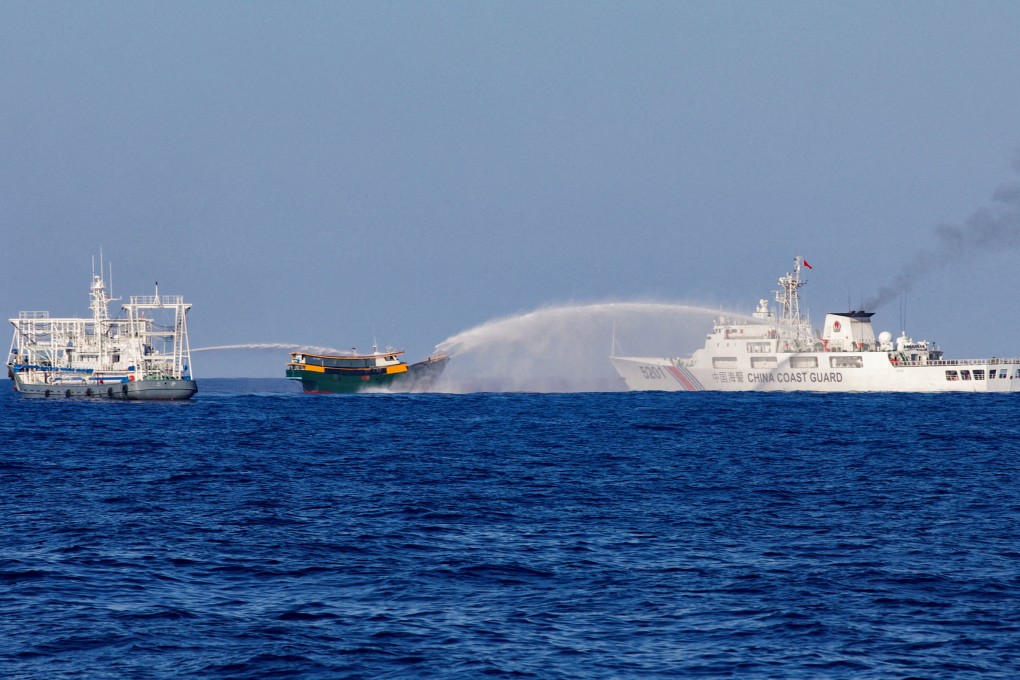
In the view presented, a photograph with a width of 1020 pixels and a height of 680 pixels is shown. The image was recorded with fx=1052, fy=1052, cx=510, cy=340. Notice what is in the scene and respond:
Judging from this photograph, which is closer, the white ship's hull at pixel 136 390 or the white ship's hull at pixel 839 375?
the white ship's hull at pixel 136 390

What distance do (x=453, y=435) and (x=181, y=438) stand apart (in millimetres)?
16635

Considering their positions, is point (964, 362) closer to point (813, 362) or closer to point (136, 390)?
point (813, 362)

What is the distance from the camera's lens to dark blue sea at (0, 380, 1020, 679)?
18.2m

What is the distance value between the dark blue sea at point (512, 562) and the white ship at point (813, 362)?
66.9 metres

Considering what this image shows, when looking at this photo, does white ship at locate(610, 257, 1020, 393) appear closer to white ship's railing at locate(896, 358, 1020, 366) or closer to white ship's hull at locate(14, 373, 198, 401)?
white ship's railing at locate(896, 358, 1020, 366)

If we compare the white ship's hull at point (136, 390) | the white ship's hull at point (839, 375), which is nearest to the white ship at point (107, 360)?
the white ship's hull at point (136, 390)

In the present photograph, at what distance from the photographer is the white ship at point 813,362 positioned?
119875 millimetres

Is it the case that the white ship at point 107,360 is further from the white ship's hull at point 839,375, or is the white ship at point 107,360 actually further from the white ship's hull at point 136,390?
the white ship's hull at point 839,375

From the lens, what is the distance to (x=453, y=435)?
67000 mm

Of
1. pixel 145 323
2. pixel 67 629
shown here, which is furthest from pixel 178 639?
pixel 145 323

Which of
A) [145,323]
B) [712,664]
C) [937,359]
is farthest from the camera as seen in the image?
[937,359]

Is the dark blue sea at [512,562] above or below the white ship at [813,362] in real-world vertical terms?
below

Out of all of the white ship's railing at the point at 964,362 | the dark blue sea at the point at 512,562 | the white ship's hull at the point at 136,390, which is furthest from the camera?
the white ship's railing at the point at 964,362

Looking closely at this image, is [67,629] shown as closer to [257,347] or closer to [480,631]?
[480,631]
